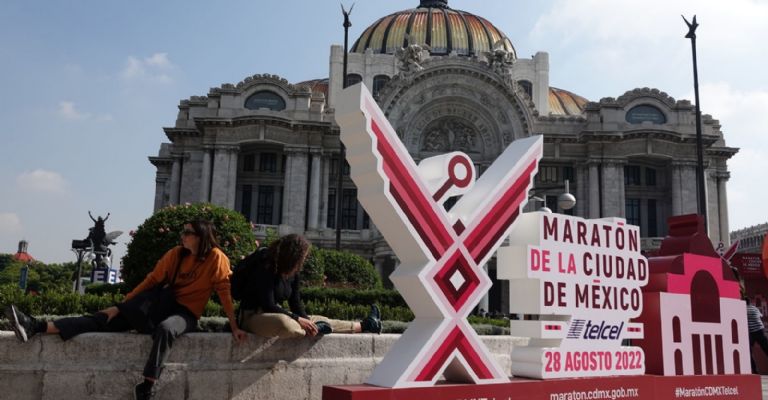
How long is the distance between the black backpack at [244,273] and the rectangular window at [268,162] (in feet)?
128

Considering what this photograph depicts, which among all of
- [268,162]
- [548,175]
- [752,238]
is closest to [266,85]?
[268,162]

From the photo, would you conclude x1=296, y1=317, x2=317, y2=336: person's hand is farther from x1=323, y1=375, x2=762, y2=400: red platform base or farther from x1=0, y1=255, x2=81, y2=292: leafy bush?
x1=0, y1=255, x2=81, y2=292: leafy bush

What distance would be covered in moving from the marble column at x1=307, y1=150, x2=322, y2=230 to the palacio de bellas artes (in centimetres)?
8

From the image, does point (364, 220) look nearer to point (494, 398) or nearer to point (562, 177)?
point (562, 177)

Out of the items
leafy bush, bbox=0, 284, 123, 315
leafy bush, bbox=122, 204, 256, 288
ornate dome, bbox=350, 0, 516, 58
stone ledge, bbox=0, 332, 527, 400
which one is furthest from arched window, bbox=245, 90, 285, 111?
stone ledge, bbox=0, 332, 527, 400

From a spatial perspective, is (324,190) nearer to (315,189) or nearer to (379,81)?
(315,189)

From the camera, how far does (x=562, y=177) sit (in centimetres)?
4516

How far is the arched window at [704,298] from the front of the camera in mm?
8234

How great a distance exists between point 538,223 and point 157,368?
4.20m

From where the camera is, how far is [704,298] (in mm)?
8344

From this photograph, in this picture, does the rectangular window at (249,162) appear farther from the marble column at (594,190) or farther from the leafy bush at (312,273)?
the leafy bush at (312,273)

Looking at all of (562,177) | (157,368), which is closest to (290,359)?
(157,368)

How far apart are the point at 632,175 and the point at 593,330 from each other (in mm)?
42261

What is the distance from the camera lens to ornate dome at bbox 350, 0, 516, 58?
182ft
